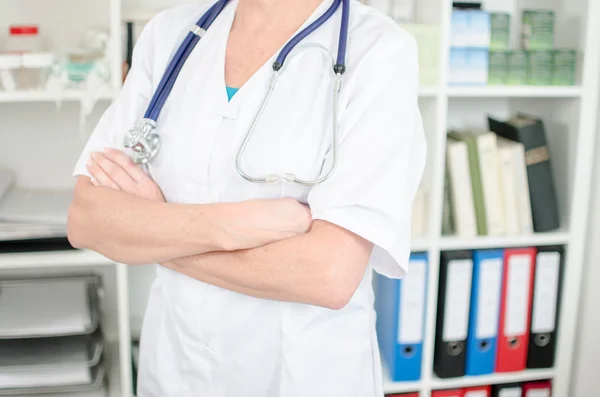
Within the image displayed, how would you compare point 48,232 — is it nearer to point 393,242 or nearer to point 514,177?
point 393,242

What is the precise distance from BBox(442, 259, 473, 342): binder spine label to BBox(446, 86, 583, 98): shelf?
461mm

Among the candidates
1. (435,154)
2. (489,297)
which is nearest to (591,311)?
(489,297)

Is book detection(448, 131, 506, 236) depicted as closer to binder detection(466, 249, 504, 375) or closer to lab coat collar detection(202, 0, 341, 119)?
binder detection(466, 249, 504, 375)

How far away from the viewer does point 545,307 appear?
2021 mm

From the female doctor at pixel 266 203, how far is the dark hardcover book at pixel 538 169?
0.85 meters

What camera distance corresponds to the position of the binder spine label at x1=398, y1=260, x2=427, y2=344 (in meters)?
1.91

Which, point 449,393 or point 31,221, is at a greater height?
point 31,221

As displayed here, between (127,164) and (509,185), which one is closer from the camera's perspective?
(127,164)

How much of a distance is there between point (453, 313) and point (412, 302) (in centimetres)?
14

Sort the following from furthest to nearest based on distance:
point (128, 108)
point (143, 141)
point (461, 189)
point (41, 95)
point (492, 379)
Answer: point (492, 379), point (461, 189), point (41, 95), point (128, 108), point (143, 141)

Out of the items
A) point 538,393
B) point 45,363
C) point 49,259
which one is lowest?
point 538,393

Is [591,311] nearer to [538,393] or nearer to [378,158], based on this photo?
[538,393]

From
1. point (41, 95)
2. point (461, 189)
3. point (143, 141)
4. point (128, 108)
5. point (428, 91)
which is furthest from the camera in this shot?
point (461, 189)

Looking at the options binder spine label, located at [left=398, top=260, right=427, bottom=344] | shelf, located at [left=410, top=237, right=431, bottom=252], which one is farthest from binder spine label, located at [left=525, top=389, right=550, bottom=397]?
shelf, located at [left=410, top=237, right=431, bottom=252]
